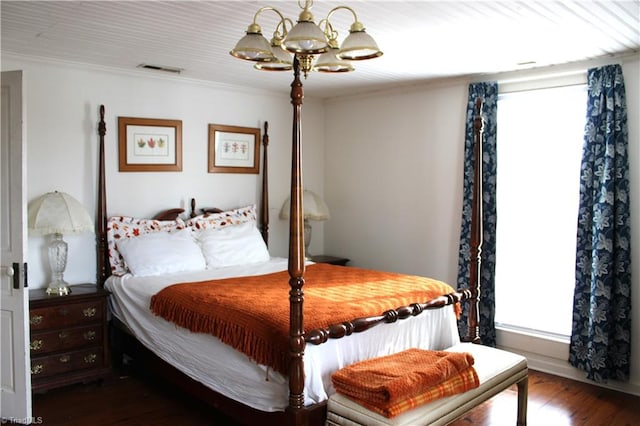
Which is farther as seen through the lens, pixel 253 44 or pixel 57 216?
pixel 57 216

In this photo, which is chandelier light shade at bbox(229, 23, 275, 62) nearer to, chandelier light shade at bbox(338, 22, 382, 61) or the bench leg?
chandelier light shade at bbox(338, 22, 382, 61)

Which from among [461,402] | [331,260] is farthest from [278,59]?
[331,260]

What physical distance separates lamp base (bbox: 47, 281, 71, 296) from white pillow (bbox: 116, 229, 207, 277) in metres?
0.45

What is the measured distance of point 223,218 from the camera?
4.86 meters

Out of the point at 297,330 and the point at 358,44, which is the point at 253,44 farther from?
the point at 297,330

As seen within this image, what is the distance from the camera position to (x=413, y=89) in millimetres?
5000

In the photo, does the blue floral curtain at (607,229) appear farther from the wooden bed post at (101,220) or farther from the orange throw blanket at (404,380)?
the wooden bed post at (101,220)

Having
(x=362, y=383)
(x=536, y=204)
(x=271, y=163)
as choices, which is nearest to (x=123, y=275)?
(x=271, y=163)

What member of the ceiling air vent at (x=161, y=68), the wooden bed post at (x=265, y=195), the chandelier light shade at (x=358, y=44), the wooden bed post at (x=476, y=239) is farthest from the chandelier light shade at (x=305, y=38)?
the wooden bed post at (x=265, y=195)

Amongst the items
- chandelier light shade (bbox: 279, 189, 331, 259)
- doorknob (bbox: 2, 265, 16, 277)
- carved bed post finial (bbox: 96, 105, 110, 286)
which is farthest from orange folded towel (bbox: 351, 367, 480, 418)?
chandelier light shade (bbox: 279, 189, 331, 259)

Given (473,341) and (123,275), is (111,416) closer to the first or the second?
(123,275)

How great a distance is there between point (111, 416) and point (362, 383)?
5.78ft

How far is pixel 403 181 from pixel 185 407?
9.14 feet

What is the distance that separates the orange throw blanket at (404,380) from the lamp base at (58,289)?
2.18m
